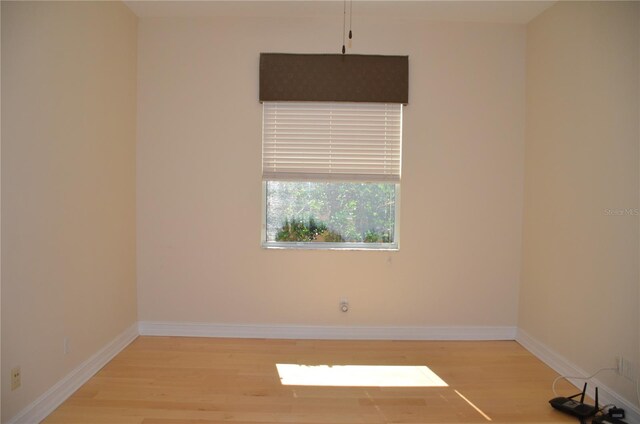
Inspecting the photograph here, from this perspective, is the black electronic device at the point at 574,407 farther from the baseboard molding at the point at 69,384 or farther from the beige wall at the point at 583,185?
the baseboard molding at the point at 69,384

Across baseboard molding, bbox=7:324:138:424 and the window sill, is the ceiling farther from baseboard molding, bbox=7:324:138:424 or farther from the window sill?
baseboard molding, bbox=7:324:138:424

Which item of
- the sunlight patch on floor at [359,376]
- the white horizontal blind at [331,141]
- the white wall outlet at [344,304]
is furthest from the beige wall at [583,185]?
the white wall outlet at [344,304]

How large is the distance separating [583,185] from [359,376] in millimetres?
2175

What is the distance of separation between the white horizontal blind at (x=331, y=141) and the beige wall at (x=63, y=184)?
1.31m

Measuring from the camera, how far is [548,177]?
3.18 metres

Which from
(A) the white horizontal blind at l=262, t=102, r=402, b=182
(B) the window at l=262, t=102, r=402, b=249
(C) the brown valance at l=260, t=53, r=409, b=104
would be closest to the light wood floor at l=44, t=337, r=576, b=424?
(B) the window at l=262, t=102, r=402, b=249

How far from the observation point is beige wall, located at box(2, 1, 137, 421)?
6.78 feet

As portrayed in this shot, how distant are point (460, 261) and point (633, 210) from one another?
145cm

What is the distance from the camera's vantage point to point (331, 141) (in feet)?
11.6

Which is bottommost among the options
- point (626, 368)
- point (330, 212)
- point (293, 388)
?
point (293, 388)

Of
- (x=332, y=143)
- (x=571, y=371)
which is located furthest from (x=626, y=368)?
(x=332, y=143)

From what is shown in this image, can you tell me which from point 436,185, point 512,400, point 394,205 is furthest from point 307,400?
point 436,185

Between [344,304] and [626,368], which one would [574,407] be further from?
[344,304]

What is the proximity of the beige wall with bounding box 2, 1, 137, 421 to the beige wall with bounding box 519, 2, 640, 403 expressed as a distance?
11.9 feet
